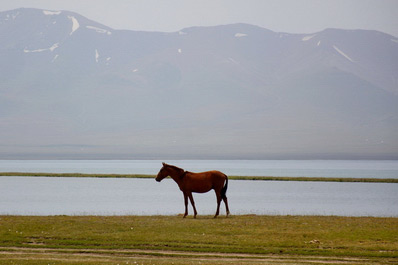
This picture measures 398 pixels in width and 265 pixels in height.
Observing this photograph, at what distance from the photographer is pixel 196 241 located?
23297 mm

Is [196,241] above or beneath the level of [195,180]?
beneath

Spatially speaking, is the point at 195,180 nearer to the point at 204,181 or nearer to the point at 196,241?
the point at 204,181

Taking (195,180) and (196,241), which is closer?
(196,241)

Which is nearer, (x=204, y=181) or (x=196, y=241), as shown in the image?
(x=196, y=241)

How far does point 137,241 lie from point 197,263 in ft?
15.3

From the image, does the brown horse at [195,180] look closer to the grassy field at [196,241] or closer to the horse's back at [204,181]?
the horse's back at [204,181]

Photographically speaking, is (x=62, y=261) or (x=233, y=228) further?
(x=233, y=228)

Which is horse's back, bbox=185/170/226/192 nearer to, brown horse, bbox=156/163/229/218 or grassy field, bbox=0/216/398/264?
brown horse, bbox=156/163/229/218

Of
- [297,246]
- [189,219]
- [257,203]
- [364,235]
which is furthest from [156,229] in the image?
[257,203]

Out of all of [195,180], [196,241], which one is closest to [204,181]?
[195,180]

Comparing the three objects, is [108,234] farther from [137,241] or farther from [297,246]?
[297,246]

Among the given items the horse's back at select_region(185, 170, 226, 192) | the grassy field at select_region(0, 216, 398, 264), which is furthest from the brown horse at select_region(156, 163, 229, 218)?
the grassy field at select_region(0, 216, 398, 264)

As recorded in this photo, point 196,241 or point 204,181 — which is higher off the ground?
point 204,181

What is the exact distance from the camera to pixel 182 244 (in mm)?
22906
